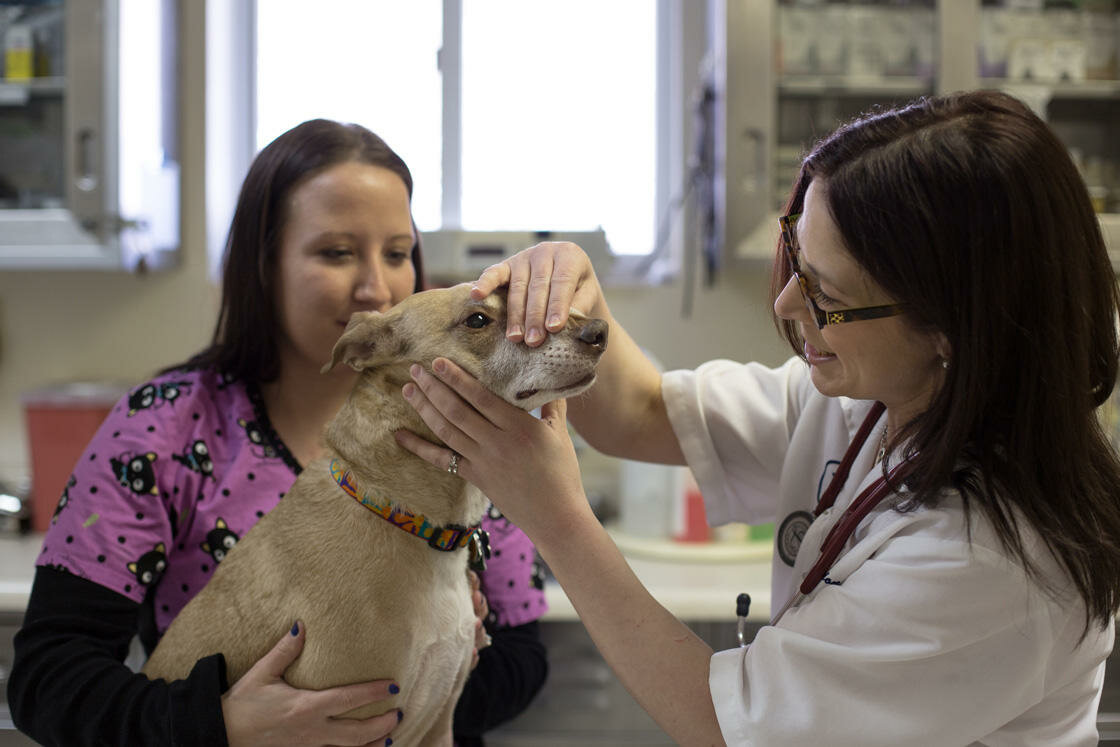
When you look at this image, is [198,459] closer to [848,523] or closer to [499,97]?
[848,523]

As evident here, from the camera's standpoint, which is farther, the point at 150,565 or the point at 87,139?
the point at 87,139

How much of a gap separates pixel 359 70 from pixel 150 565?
2134 millimetres

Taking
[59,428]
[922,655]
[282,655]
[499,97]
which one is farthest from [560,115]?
[922,655]

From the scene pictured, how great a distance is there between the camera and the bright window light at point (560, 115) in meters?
2.81

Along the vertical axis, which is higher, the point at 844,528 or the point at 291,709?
the point at 844,528

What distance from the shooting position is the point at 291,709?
0.96m

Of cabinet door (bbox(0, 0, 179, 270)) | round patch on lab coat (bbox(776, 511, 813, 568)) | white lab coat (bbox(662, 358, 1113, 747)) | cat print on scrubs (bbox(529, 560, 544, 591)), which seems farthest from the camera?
cabinet door (bbox(0, 0, 179, 270))

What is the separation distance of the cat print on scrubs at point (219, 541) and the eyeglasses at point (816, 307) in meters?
0.76

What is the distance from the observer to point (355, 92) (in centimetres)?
286

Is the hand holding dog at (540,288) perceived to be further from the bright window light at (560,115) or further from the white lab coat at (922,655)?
the bright window light at (560,115)

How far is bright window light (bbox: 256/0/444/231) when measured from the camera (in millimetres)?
2809

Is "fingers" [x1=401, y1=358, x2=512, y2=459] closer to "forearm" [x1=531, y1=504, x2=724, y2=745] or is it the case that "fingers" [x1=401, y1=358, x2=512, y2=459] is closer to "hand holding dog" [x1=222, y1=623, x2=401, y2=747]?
"forearm" [x1=531, y1=504, x2=724, y2=745]

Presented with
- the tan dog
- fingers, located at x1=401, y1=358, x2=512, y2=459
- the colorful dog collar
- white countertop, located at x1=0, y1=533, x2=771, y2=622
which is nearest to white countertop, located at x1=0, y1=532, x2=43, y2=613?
white countertop, located at x1=0, y1=533, x2=771, y2=622

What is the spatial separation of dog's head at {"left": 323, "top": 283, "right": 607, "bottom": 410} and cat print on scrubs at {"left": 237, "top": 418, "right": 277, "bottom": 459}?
22 centimetres
